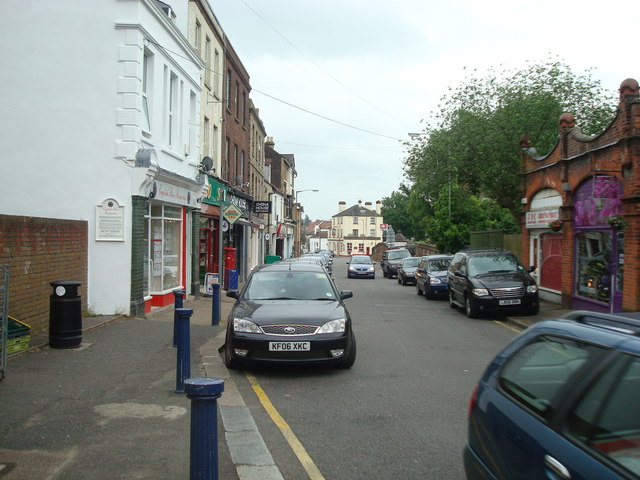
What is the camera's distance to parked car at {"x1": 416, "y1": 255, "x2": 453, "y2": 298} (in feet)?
68.7

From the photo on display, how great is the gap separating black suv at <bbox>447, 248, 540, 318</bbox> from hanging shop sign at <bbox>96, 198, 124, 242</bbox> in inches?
352

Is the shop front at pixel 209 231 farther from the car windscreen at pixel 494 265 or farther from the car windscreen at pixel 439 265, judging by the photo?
the car windscreen at pixel 494 265

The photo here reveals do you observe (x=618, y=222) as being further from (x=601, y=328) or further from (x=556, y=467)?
(x=556, y=467)

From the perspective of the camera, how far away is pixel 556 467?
252 centimetres

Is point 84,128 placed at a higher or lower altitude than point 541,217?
higher

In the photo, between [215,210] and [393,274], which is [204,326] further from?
[393,274]

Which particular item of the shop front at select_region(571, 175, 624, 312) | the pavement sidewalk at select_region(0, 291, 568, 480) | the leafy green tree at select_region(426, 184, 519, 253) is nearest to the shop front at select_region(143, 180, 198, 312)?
the pavement sidewalk at select_region(0, 291, 568, 480)

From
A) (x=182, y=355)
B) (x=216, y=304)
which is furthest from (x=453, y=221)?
(x=182, y=355)

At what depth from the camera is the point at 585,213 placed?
15.5 m

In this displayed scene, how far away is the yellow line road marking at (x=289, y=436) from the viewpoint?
14.7ft

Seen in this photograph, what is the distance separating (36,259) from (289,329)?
5072 mm

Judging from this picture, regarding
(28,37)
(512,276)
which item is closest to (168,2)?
(28,37)

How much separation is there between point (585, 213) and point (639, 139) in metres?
3.29

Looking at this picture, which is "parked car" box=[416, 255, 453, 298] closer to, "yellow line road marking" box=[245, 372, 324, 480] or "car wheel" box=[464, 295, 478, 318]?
"car wheel" box=[464, 295, 478, 318]
